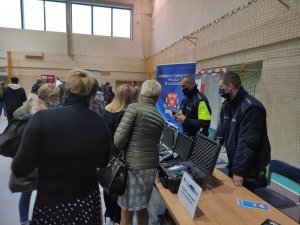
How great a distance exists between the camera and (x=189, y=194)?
1172mm

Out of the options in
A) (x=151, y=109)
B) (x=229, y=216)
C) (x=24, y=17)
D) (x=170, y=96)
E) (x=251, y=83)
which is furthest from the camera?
(x=24, y=17)

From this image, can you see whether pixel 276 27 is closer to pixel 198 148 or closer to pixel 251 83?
pixel 251 83

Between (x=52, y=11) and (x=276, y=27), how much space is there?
801 centimetres

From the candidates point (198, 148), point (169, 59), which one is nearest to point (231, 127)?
point (198, 148)

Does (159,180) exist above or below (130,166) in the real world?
below

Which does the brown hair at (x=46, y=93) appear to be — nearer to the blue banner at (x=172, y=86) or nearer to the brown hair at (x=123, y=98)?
the brown hair at (x=123, y=98)

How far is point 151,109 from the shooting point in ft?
5.24

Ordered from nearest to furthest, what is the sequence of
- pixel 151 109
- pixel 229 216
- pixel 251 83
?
pixel 229 216 → pixel 151 109 → pixel 251 83

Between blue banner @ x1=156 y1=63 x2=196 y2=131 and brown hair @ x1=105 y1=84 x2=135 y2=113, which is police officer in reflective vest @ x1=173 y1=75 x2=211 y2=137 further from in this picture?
blue banner @ x1=156 y1=63 x2=196 y2=131

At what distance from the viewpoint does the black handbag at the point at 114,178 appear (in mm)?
1528

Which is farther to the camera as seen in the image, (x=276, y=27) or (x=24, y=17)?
(x=24, y=17)

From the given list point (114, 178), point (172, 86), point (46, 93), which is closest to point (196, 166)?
point (114, 178)

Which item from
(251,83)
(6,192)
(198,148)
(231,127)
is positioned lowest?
(6,192)

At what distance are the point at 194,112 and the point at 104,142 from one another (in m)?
1.55
